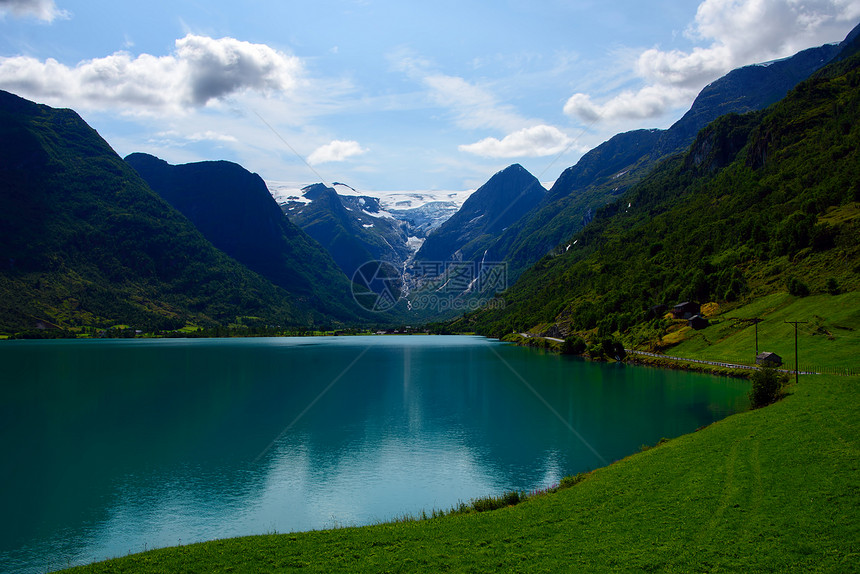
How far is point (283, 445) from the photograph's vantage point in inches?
1761

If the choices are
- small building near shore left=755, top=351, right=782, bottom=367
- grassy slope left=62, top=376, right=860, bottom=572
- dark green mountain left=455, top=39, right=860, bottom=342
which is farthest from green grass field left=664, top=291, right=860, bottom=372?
grassy slope left=62, top=376, right=860, bottom=572

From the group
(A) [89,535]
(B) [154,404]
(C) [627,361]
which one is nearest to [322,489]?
(A) [89,535]

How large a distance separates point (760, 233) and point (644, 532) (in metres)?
125

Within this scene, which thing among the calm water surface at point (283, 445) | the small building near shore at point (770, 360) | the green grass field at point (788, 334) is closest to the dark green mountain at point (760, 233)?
the green grass field at point (788, 334)

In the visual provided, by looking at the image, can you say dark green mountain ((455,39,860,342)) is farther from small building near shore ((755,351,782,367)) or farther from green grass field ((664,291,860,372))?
small building near shore ((755,351,782,367))

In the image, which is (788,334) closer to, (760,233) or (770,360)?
(770,360)

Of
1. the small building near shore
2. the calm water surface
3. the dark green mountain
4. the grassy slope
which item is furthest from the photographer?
the dark green mountain

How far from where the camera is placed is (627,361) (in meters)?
108

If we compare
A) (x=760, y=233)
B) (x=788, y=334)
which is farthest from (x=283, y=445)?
(x=760, y=233)

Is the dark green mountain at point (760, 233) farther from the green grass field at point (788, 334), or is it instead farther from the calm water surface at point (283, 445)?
the calm water surface at point (283, 445)

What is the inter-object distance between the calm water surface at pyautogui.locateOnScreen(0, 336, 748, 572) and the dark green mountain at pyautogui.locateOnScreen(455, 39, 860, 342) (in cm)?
3599

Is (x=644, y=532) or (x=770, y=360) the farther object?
(x=770, y=360)

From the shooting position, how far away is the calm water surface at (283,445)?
27.9 meters

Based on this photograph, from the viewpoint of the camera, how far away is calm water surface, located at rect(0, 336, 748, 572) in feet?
91.5
